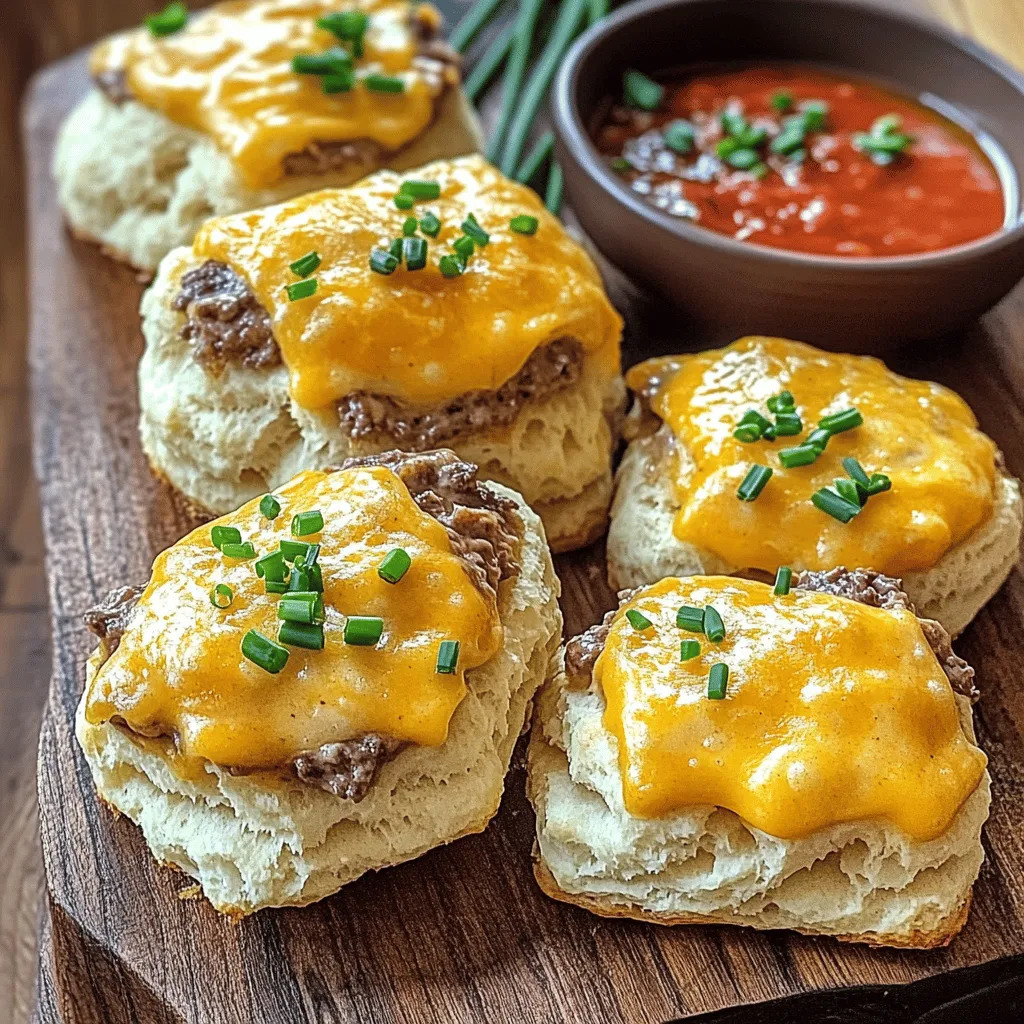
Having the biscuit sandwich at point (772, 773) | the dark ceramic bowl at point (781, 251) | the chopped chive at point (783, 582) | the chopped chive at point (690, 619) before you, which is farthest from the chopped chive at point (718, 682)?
the dark ceramic bowl at point (781, 251)

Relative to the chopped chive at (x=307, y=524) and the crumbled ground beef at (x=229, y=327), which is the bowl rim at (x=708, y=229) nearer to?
the crumbled ground beef at (x=229, y=327)

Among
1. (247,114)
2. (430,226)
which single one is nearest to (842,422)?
(430,226)

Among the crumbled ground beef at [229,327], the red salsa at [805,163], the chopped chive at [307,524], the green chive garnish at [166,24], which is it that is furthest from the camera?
the green chive garnish at [166,24]

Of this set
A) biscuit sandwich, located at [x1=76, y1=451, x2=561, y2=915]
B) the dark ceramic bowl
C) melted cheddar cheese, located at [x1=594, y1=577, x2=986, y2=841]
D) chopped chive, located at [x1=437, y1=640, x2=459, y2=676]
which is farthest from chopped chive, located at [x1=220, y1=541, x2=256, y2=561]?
the dark ceramic bowl

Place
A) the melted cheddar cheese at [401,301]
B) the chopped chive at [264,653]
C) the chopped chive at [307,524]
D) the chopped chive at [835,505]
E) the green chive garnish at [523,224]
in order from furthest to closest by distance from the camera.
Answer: the green chive garnish at [523,224] < the melted cheddar cheese at [401,301] < the chopped chive at [835,505] < the chopped chive at [307,524] < the chopped chive at [264,653]

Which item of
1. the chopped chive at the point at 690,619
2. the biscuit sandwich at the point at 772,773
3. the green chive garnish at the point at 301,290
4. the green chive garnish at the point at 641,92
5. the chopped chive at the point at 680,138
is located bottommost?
the biscuit sandwich at the point at 772,773

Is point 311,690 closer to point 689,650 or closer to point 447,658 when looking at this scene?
point 447,658

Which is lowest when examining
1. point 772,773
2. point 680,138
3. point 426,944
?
point 426,944

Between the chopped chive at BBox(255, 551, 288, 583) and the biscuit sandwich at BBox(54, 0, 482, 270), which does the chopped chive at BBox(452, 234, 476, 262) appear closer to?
the biscuit sandwich at BBox(54, 0, 482, 270)
